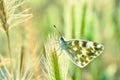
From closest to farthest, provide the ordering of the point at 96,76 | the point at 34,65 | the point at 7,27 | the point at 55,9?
the point at 7,27 < the point at 34,65 < the point at 96,76 < the point at 55,9

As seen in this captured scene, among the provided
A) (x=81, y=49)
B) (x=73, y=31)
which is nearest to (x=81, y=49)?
(x=81, y=49)

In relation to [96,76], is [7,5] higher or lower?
higher

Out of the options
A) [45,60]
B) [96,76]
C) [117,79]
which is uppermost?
[45,60]

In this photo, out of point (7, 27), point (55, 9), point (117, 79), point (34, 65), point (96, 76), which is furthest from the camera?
point (55, 9)

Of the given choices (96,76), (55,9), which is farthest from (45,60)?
(55,9)

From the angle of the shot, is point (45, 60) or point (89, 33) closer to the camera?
point (45, 60)

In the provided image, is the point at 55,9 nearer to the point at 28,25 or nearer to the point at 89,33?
the point at 89,33

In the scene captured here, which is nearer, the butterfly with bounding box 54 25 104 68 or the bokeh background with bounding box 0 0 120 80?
the butterfly with bounding box 54 25 104 68
